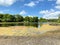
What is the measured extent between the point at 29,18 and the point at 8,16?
30.4 m

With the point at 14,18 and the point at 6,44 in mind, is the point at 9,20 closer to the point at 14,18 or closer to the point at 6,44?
the point at 14,18

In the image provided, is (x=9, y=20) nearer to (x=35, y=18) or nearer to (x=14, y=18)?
(x=14, y=18)

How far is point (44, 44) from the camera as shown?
Result: 14.1 meters

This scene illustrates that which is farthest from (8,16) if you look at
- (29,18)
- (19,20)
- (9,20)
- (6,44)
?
(6,44)

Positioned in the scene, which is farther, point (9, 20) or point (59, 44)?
point (9, 20)

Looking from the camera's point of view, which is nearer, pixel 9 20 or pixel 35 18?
pixel 9 20

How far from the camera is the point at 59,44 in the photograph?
13969 millimetres

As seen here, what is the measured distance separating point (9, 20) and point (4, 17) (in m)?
5.65

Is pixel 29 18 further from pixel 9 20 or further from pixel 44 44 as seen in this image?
pixel 44 44

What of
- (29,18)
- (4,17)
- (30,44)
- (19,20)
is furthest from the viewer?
(29,18)

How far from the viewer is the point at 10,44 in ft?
45.9

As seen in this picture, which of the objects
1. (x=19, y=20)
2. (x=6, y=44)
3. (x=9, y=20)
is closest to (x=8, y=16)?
(x=9, y=20)

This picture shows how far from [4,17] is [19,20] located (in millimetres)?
17288

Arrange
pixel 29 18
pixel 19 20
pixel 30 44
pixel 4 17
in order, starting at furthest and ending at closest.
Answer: pixel 29 18, pixel 19 20, pixel 4 17, pixel 30 44
